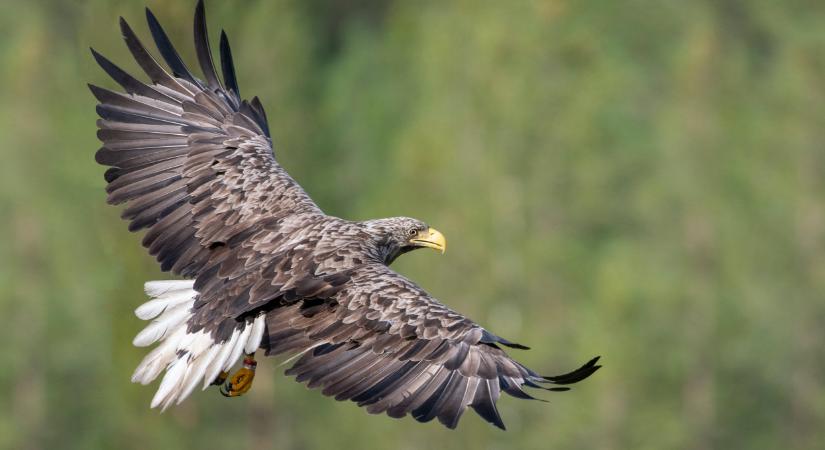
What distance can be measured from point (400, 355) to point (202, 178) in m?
2.79

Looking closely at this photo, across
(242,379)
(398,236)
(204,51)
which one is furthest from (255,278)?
(204,51)

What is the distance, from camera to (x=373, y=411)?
11.8 metres

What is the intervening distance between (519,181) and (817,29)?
6.55 metres

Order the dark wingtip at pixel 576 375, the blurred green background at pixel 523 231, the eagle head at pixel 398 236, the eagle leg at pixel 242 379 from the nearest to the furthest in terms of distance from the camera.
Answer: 1. the dark wingtip at pixel 576 375
2. the eagle leg at pixel 242 379
3. the eagle head at pixel 398 236
4. the blurred green background at pixel 523 231

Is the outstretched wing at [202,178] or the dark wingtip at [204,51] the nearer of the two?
the outstretched wing at [202,178]

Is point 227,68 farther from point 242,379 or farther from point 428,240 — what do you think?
point 242,379

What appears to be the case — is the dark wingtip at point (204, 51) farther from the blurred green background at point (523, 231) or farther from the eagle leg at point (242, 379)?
the blurred green background at point (523, 231)

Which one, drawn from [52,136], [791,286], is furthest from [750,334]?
[52,136]

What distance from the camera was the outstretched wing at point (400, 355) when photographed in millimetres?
11828

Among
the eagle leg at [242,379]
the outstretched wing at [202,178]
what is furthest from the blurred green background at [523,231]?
the eagle leg at [242,379]

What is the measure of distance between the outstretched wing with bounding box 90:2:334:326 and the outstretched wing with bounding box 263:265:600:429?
497 mm

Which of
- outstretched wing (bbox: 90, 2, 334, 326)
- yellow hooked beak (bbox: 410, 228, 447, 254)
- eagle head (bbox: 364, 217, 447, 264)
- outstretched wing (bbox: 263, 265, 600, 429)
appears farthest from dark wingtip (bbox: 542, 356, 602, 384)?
yellow hooked beak (bbox: 410, 228, 447, 254)

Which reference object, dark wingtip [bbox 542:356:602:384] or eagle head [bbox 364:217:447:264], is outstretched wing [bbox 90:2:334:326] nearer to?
eagle head [bbox 364:217:447:264]

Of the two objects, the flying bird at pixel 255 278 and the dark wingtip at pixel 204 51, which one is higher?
the dark wingtip at pixel 204 51
